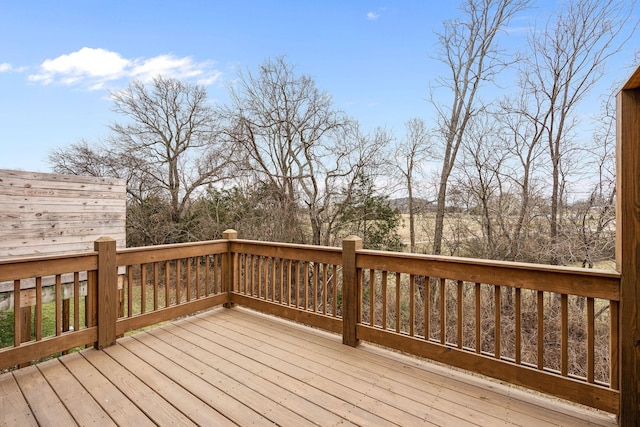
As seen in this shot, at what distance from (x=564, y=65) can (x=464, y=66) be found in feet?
6.47

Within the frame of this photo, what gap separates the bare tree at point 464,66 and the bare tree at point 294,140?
210 centimetres

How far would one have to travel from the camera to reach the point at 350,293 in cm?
297

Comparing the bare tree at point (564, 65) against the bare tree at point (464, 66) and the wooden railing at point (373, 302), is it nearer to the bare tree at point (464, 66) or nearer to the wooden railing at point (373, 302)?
the bare tree at point (464, 66)

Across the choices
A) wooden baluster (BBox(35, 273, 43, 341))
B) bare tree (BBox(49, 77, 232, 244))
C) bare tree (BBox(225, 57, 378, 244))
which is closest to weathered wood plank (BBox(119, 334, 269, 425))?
wooden baluster (BBox(35, 273, 43, 341))

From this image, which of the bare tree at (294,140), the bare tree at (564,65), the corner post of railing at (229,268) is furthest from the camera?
the bare tree at (294,140)

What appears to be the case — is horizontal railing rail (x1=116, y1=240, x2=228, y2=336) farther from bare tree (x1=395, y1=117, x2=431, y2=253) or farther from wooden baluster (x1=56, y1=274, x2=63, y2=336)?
bare tree (x1=395, y1=117, x2=431, y2=253)

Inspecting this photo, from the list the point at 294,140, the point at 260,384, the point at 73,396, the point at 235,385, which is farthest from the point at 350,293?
the point at 294,140

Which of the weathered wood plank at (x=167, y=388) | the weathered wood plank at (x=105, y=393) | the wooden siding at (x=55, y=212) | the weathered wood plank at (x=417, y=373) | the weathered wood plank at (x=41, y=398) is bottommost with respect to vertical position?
the weathered wood plank at (x=417, y=373)

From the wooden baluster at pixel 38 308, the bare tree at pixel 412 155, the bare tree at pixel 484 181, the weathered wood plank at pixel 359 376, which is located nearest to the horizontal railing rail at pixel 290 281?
the weathered wood plank at pixel 359 376

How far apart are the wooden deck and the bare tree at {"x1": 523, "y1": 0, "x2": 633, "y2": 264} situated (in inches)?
180

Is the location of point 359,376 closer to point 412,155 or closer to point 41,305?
point 41,305

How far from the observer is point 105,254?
115 inches

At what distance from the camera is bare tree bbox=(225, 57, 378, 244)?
7.96 metres

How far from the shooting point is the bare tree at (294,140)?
7957 mm
